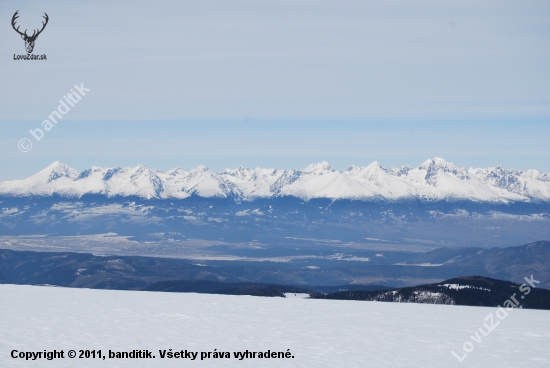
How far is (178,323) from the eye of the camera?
6203cm

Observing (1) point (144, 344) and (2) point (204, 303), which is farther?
(2) point (204, 303)

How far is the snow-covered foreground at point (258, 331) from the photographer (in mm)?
48522

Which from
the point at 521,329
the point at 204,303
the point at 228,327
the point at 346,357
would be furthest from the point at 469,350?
the point at 204,303

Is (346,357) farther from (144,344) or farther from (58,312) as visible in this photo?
(58,312)

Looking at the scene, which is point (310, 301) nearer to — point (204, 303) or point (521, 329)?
point (204, 303)

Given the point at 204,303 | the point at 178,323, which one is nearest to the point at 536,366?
the point at 178,323

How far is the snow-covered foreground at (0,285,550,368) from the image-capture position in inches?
1910

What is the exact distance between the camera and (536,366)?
4825 cm

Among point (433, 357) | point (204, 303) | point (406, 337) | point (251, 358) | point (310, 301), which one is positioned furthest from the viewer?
point (310, 301)

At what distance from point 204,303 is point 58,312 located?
19.8 metres

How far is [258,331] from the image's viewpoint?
2343 inches

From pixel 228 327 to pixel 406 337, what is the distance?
15880 millimetres

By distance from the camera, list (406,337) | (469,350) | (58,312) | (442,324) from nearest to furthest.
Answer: (469,350), (406,337), (58,312), (442,324)

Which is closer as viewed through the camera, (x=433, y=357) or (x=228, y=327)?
(x=433, y=357)
